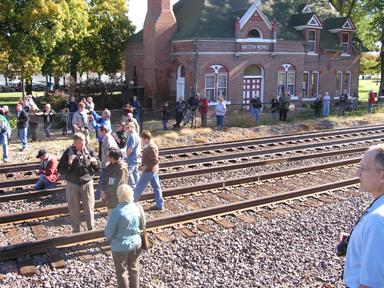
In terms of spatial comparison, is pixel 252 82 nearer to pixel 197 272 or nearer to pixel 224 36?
pixel 224 36

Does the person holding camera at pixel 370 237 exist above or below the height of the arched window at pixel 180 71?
below

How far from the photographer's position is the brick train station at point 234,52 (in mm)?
29281

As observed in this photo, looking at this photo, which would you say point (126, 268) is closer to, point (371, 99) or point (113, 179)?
point (113, 179)

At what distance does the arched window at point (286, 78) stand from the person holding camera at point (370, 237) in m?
29.7

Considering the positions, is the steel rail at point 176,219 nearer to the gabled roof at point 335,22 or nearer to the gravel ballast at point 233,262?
the gravel ballast at point 233,262

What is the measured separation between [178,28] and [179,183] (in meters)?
20.9

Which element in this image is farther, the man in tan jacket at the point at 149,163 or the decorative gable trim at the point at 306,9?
the decorative gable trim at the point at 306,9

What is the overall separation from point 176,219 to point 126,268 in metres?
2.93

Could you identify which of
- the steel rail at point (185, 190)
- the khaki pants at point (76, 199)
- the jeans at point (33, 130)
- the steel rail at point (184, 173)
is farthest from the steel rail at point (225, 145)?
the khaki pants at point (76, 199)

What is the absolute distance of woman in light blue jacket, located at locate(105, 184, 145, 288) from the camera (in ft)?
19.9

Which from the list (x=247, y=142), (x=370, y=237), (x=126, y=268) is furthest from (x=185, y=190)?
A: (x=370, y=237)

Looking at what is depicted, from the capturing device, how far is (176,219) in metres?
9.17

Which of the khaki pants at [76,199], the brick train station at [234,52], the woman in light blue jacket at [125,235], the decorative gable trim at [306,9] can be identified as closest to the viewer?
the woman in light blue jacket at [125,235]

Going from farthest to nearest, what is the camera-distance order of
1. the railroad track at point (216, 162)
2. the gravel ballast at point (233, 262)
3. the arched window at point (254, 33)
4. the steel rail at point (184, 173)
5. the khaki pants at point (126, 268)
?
the arched window at point (254, 33) → the railroad track at point (216, 162) → the steel rail at point (184, 173) → the gravel ballast at point (233, 262) → the khaki pants at point (126, 268)
